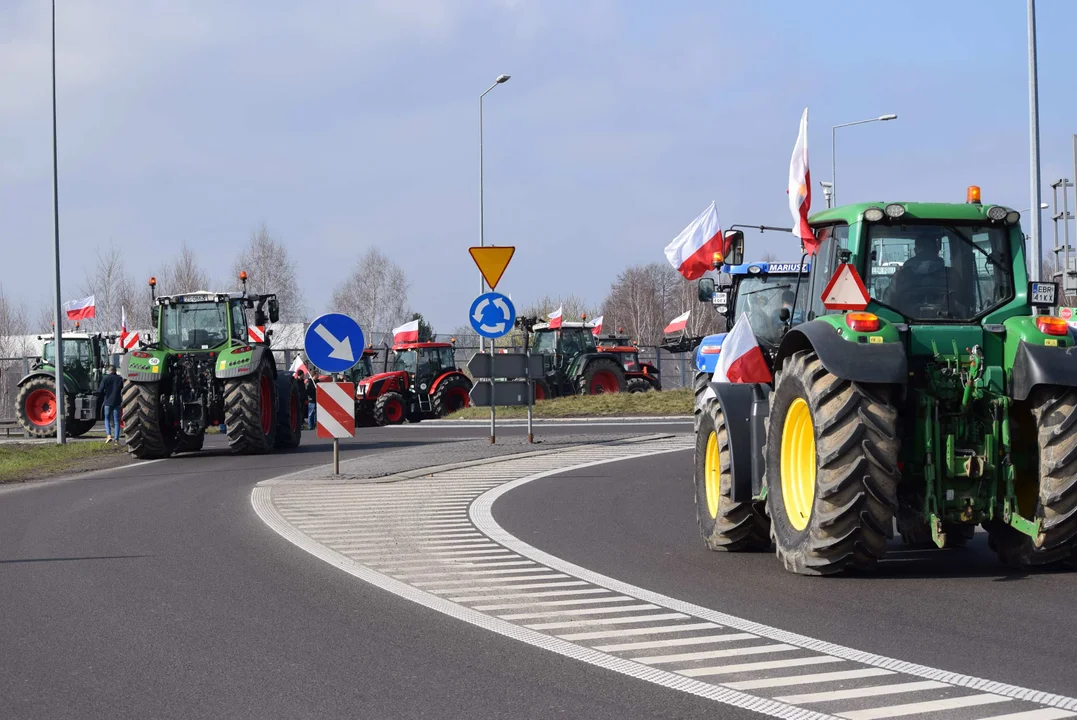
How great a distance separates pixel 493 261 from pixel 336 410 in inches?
183

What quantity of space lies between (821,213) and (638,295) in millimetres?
93935

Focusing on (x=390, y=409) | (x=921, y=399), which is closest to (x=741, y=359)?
(x=921, y=399)

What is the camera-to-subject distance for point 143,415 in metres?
21.6

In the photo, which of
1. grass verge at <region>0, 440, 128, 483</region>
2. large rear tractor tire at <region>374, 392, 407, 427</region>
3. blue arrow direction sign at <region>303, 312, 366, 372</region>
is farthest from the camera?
large rear tractor tire at <region>374, 392, 407, 427</region>

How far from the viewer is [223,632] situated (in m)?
6.91

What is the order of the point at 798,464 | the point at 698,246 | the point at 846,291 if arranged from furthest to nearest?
the point at 698,246 < the point at 798,464 < the point at 846,291

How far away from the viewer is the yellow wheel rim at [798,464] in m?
8.42

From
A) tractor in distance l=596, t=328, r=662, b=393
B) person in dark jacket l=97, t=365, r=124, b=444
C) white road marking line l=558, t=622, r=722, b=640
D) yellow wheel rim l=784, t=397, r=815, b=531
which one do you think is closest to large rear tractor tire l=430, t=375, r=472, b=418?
tractor in distance l=596, t=328, r=662, b=393

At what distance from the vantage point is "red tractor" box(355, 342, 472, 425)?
3441 cm

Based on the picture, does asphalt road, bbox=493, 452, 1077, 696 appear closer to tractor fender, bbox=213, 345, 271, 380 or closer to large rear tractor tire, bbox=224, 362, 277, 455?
large rear tractor tire, bbox=224, 362, 277, 455

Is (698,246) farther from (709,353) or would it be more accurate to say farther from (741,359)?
(741,359)

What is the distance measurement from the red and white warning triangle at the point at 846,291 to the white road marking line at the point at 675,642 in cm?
266

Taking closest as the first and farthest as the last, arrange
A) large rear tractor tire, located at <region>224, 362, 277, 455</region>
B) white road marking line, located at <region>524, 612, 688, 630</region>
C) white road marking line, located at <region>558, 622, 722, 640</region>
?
white road marking line, located at <region>558, 622, 722, 640</region>
white road marking line, located at <region>524, 612, 688, 630</region>
large rear tractor tire, located at <region>224, 362, 277, 455</region>

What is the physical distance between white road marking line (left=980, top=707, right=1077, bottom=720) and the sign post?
12521 mm
